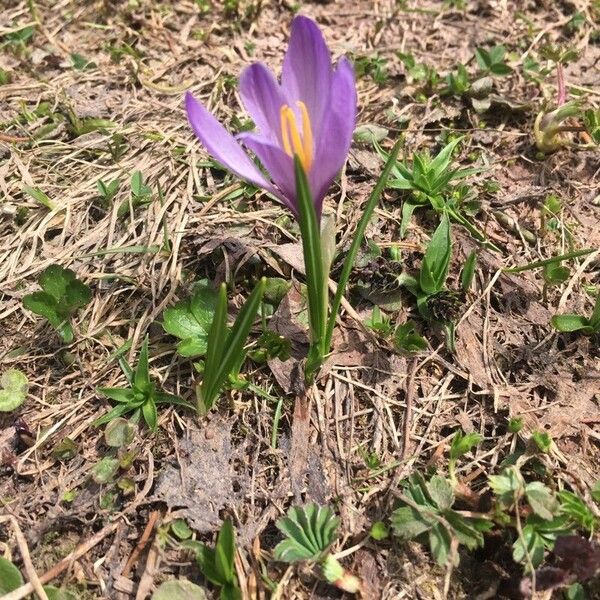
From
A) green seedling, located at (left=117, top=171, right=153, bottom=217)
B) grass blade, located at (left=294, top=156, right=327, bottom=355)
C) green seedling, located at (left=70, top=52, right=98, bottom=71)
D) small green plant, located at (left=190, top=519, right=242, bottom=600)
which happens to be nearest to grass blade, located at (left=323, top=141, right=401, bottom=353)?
grass blade, located at (left=294, top=156, right=327, bottom=355)

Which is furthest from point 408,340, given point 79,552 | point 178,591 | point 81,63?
point 81,63

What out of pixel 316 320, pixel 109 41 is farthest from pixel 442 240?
pixel 109 41

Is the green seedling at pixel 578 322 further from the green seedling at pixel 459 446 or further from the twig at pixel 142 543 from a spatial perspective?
the twig at pixel 142 543

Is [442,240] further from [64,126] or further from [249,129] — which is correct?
[64,126]

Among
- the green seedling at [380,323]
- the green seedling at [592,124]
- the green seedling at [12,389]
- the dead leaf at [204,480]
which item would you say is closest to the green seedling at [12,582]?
the dead leaf at [204,480]

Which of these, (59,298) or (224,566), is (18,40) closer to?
(59,298)

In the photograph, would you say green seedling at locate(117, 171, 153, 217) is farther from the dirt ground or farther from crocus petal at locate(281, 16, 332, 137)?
crocus petal at locate(281, 16, 332, 137)
